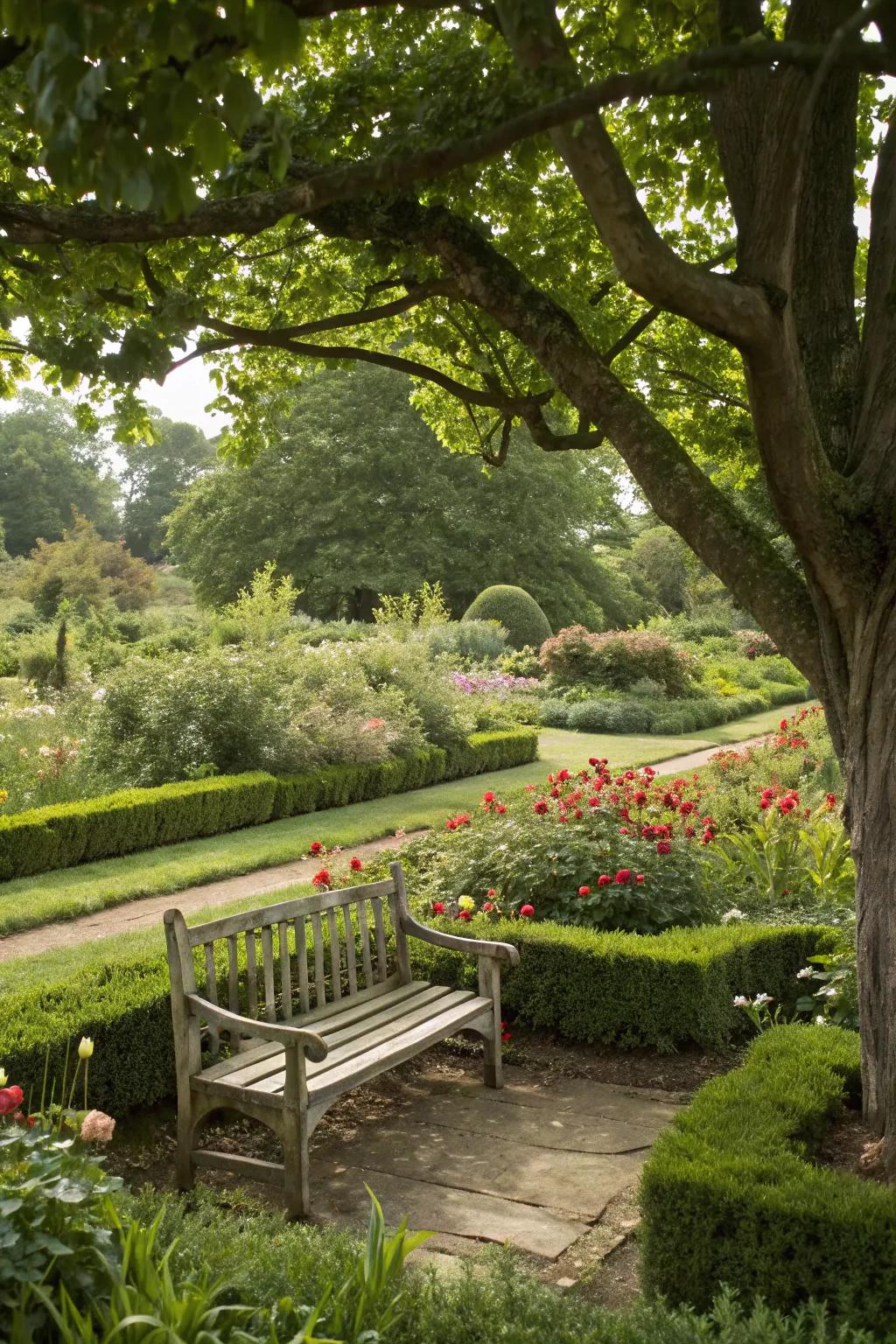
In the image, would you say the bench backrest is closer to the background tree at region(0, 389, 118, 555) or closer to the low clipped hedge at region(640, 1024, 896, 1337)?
the low clipped hedge at region(640, 1024, 896, 1337)

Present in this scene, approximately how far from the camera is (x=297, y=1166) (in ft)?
13.2

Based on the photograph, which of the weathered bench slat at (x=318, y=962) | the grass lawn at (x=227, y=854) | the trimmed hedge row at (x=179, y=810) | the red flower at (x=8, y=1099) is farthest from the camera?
the trimmed hedge row at (x=179, y=810)

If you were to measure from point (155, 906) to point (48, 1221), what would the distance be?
6308 millimetres

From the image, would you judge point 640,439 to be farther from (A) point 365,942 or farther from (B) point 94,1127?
(B) point 94,1127

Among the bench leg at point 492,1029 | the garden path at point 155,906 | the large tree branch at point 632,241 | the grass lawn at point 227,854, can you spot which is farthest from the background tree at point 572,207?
the grass lawn at point 227,854

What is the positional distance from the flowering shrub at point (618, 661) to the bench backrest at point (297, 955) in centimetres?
1766

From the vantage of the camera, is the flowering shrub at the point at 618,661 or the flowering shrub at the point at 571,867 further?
the flowering shrub at the point at 618,661

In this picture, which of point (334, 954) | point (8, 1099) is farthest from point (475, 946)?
point (8, 1099)

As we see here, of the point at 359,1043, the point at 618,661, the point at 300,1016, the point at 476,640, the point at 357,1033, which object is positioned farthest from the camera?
the point at 476,640

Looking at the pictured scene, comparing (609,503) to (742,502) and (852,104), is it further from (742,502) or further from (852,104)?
(852,104)

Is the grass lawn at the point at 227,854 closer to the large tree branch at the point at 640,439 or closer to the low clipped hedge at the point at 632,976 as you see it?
the low clipped hedge at the point at 632,976

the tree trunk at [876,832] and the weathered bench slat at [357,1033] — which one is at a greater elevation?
the tree trunk at [876,832]

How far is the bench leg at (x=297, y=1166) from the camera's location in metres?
4.02

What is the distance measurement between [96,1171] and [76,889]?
6.60 m
